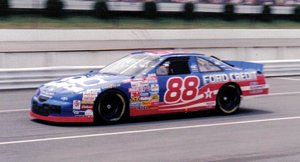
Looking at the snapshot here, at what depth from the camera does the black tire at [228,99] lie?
12.4 metres

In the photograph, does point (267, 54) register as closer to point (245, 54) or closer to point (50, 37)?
point (245, 54)

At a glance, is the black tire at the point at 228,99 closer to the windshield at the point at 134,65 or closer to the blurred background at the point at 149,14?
the windshield at the point at 134,65

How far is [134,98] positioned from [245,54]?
1597 cm

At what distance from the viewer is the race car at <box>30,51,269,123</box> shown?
34.8ft

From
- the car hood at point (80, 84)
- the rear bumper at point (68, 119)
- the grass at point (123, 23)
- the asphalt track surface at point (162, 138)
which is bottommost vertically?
the asphalt track surface at point (162, 138)

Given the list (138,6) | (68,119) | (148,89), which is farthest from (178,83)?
(138,6)

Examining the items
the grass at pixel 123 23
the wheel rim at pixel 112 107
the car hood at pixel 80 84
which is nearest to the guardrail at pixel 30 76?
the car hood at pixel 80 84

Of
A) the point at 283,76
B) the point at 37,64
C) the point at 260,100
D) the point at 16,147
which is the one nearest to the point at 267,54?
the point at 283,76

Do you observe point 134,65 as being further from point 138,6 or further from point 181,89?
point 138,6

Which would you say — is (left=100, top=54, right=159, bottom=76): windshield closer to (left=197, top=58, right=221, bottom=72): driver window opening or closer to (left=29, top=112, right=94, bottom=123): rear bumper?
(left=197, top=58, right=221, bottom=72): driver window opening

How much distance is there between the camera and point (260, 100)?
1505 cm

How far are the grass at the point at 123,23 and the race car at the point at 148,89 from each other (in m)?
23.0

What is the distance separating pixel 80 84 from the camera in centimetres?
1082

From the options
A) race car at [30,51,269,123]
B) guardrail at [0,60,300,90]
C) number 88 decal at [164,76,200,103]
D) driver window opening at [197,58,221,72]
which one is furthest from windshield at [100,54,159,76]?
guardrail at [0,60,300,90]
